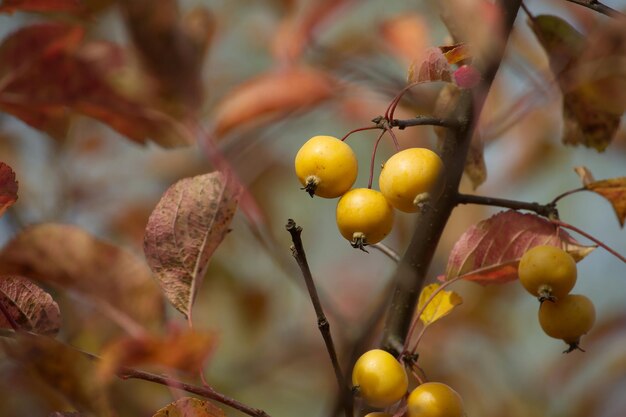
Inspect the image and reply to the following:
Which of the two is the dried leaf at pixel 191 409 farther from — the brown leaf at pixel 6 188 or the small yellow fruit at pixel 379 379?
the brown leaf at pixel 6 188

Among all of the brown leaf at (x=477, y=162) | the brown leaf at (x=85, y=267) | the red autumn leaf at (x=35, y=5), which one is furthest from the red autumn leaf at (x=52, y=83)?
the brown leaf at (x=477, y=162)

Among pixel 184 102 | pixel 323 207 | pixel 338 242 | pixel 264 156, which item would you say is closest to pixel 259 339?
pixel 264 156

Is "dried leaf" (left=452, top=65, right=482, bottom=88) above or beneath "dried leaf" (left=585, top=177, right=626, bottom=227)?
beneath

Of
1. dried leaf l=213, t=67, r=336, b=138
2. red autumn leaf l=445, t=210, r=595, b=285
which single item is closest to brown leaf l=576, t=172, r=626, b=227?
red autumn leaf l=445, t=210, r=595, b=285

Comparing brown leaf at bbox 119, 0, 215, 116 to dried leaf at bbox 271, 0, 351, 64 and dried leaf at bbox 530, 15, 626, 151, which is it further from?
dried leaf at bbox 530, 15, 626, 151

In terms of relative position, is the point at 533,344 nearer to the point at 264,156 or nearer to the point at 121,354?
the point at 264,156

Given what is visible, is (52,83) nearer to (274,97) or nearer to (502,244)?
(274,97)

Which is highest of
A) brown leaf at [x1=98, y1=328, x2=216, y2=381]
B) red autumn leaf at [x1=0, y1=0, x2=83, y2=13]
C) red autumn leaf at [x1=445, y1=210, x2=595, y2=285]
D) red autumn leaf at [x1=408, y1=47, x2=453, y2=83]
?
red autumn leaf at [x1=0, y1=0, x2=83, y2=13]
